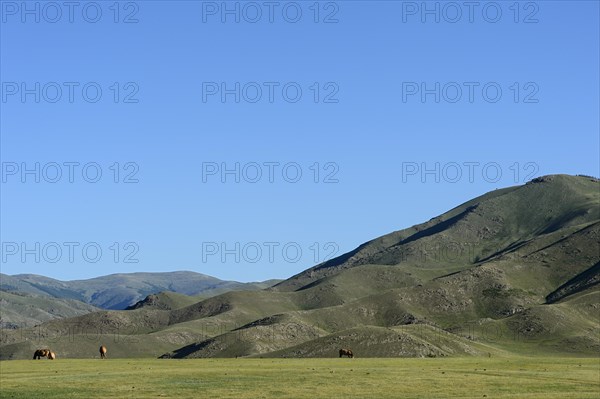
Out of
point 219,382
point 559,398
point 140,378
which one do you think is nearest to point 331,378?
point 219,382

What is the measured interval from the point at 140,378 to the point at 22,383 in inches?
440

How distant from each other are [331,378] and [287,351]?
107955mm

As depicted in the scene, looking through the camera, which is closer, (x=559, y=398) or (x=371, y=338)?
(x=559, y=398)

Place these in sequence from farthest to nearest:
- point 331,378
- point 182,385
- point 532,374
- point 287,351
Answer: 1. point 287,351
2. point 532,374
3. point 331,378
4. point 182,385

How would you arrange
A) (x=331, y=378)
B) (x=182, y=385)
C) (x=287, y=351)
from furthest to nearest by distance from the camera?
(x=287, y=351)
(x=331, y=378)
(x=182, y=385)

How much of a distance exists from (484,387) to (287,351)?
117453 millimetres

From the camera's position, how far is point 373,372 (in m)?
95.9

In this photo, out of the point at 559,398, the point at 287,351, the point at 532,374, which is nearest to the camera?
the point at 559,398

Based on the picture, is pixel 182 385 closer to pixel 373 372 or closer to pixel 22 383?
pixel 22 383

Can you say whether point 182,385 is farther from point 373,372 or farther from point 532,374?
point 532,374

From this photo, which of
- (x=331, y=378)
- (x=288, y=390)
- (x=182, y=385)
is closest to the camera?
(x=288, y=390)

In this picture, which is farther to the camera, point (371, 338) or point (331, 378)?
point (371, 338)

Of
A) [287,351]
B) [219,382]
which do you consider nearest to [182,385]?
[219,382]

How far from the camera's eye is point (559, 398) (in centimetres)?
6762
